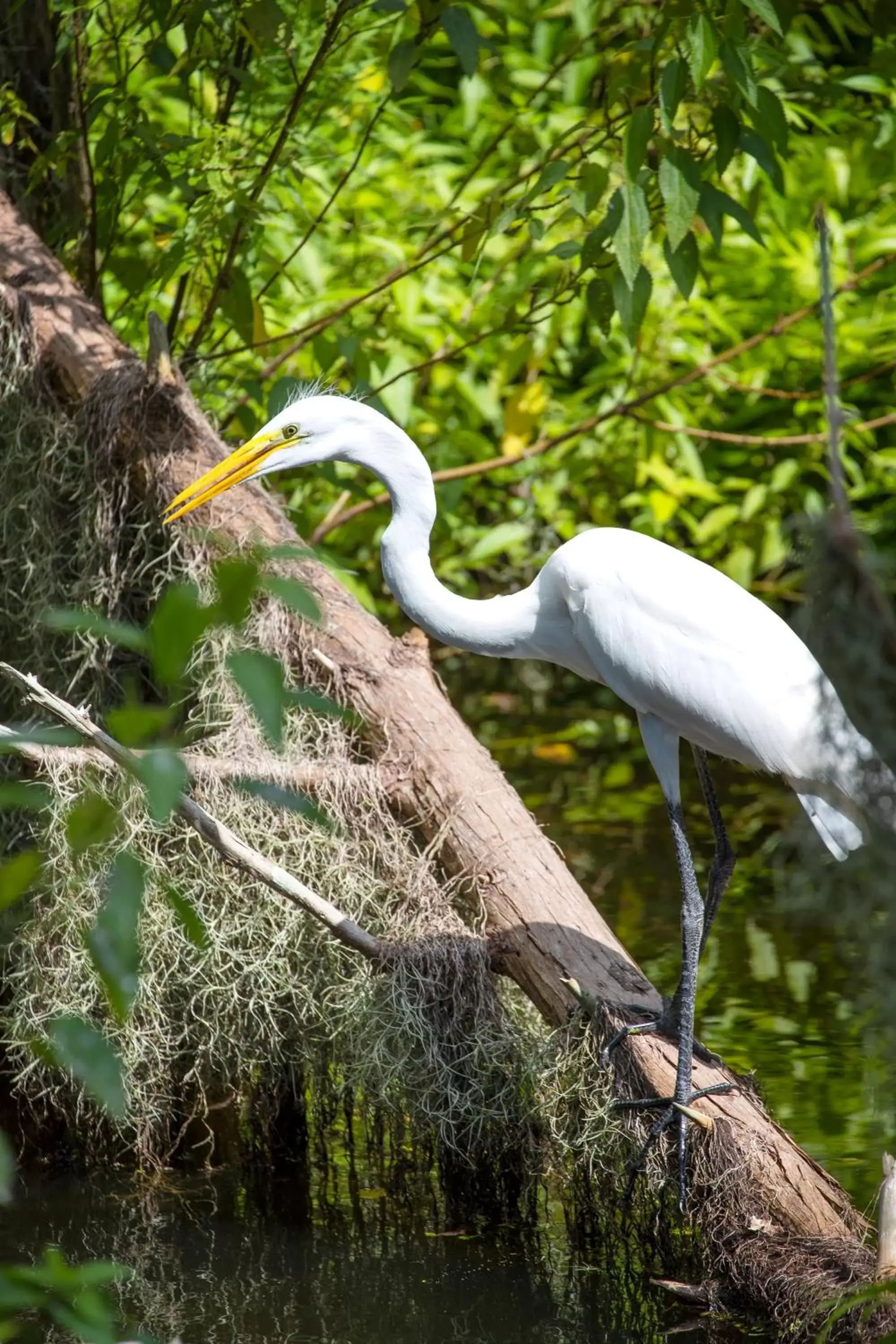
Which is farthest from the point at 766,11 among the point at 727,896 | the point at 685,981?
the point at 727,896

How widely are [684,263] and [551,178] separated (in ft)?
1.14

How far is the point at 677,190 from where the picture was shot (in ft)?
10.3

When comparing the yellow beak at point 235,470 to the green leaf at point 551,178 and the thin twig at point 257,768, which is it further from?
the green leaf at point 551,178

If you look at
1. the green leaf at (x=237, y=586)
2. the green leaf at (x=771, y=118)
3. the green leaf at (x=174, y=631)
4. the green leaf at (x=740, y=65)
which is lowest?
the green leaf at (x=174, y=631)

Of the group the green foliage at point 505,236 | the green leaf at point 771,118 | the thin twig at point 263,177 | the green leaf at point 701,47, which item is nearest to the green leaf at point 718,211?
the green foliage at point 505,236

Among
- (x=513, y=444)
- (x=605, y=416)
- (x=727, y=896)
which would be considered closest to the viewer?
(x=605, y=416)

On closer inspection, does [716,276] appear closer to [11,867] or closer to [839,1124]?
[839,1124]

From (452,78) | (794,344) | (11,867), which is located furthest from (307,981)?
(452,78)

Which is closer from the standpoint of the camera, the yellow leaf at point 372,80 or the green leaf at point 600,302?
the green leaf at point 600,302

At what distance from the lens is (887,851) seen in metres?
1.37

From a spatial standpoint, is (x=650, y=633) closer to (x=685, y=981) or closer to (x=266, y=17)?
(x=685, y=981)

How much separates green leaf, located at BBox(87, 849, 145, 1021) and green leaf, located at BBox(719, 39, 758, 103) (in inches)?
103

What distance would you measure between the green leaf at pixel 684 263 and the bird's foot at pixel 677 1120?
5.49 feet

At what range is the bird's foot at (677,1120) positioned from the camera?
272cm
